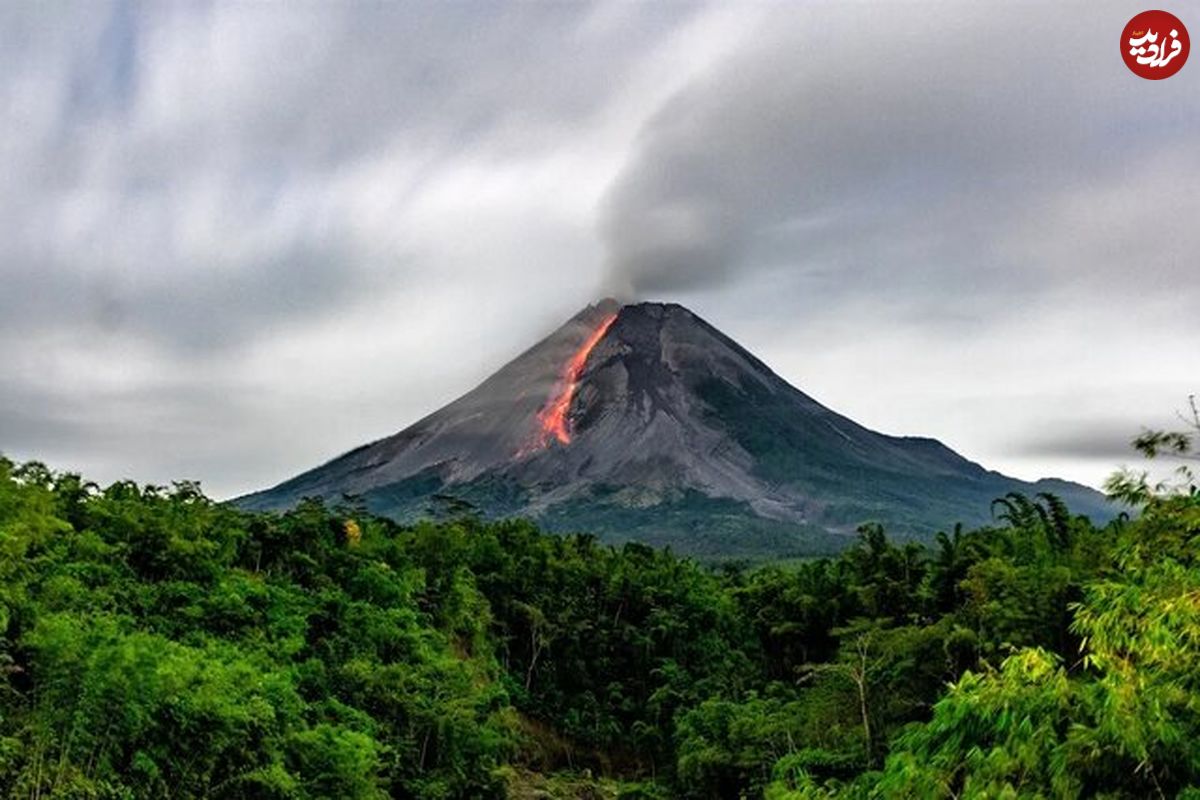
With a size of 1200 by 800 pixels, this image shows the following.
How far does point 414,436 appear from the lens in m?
146

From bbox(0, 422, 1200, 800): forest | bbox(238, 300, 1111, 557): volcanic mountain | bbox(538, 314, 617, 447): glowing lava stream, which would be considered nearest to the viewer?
bbox(0, 422, 1200, 800): forest

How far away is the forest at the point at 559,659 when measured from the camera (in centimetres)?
600

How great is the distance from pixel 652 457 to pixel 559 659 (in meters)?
96.8

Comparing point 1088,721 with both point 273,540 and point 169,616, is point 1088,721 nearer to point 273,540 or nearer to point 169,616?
point 169,616

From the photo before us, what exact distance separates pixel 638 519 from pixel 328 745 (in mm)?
99058

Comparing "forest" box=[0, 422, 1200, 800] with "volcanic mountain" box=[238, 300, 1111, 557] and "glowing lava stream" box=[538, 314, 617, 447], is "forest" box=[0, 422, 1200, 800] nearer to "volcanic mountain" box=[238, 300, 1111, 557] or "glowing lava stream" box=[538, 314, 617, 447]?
"volcanic mountain" box=[238, 300, 1111, 557]

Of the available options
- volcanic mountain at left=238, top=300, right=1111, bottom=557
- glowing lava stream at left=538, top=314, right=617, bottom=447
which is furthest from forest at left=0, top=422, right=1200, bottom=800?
glowing lava stream at left=538, top=314, right=617, bottom=447

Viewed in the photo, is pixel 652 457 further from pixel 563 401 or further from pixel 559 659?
pixel 559 659

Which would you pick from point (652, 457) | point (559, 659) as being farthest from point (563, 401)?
point (559, 659)

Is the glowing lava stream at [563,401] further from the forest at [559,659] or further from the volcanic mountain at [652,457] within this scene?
the forest at [559,659]

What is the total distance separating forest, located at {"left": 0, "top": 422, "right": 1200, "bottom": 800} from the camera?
5996 millimetres

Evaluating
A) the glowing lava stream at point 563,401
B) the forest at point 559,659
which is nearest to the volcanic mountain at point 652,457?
the glowing lava stream at point 563,401

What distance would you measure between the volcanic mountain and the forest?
69.6 metres

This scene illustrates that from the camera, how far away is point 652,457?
423 feet
